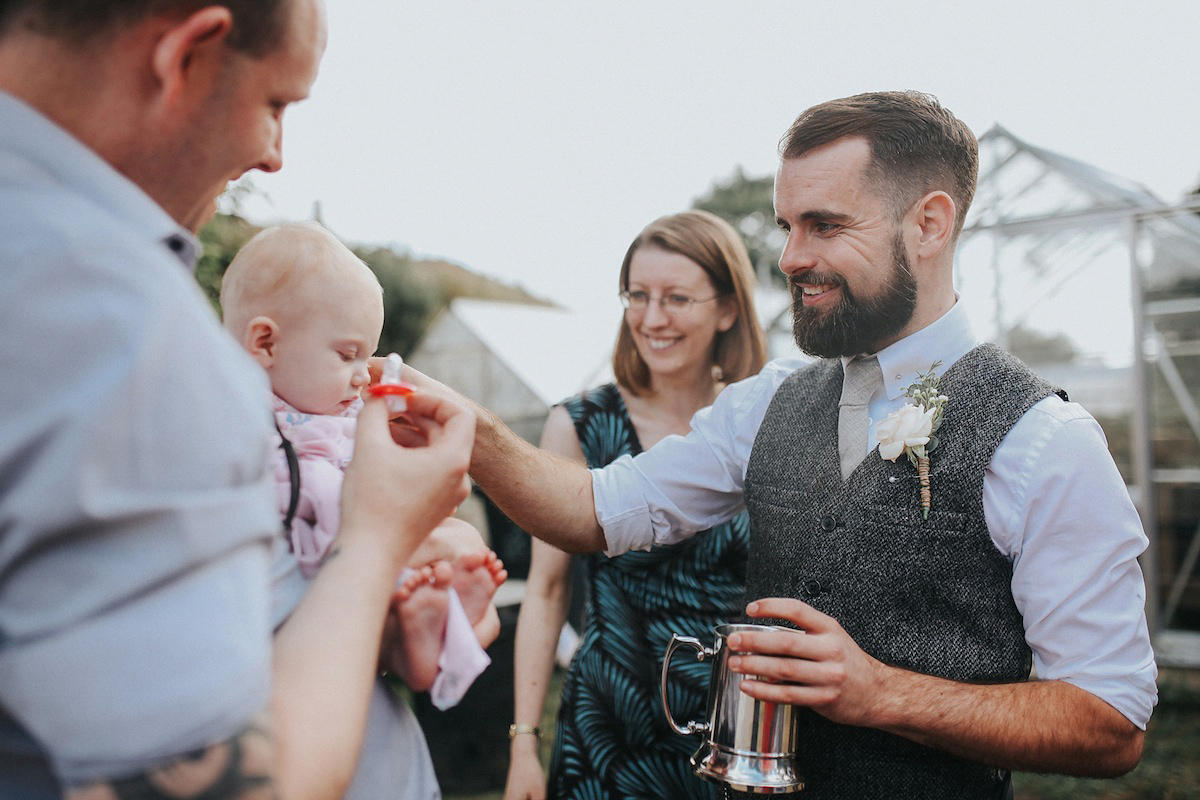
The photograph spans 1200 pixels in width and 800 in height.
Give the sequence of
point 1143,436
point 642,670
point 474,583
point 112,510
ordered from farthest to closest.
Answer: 1. point 1143,436
2. point 642,670
3. point 474,583
4. point 112,510

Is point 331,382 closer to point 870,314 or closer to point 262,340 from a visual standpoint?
point 262,340

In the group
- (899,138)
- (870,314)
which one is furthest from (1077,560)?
(899,138)

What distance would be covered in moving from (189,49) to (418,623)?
756 millimetres

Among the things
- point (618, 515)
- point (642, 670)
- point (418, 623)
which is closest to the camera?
point (418, 623)

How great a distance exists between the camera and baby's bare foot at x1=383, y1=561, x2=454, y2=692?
47.3 inches

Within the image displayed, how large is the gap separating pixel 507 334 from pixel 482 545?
405 inches

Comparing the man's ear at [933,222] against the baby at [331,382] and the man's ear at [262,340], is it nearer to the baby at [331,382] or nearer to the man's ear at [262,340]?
the baby at [331,382]

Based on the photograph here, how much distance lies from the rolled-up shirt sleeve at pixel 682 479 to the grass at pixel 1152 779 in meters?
3.31

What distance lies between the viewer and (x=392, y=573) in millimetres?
965

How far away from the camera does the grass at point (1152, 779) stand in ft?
16.5

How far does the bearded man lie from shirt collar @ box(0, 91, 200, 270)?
120cm

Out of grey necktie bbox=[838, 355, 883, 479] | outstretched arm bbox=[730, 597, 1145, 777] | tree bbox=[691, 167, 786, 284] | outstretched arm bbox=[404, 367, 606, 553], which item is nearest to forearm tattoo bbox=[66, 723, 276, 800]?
outstretched arm bbox=[730, 597, 1145, 777]

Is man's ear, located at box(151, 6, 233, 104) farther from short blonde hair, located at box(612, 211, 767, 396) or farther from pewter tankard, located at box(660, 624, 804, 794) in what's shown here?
short blonde hair, located at box(612, 211, 767, 396)

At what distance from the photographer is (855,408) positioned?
204 cm
